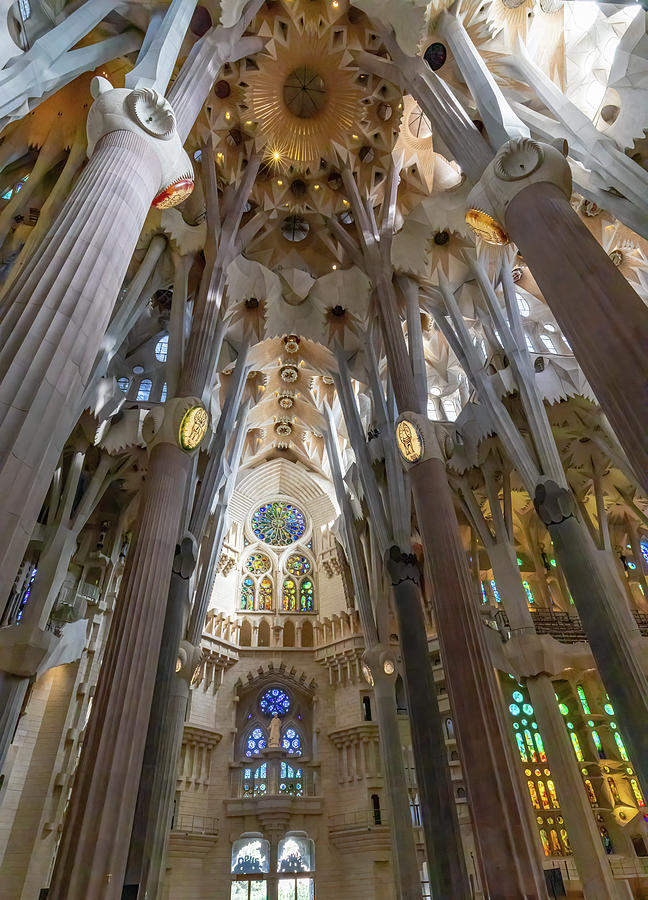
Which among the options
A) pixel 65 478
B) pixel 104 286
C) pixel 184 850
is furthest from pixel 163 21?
pixel 184 850

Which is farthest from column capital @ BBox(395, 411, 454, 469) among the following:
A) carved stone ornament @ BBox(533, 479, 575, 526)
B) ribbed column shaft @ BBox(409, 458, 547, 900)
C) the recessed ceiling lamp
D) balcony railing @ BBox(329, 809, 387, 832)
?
balcony railing @ BBox(329, 809, 387, 832)

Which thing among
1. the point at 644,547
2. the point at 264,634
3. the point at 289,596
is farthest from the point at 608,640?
the point at 289,596

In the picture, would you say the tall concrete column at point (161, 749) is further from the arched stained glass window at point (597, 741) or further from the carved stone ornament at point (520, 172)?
the arched stained glass window at point (597, 741)

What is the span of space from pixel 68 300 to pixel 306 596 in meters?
22.5

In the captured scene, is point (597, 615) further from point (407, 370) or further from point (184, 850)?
point (184, 850)

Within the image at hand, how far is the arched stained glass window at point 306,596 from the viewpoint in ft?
81.9

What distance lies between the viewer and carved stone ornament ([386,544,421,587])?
13.1 metres

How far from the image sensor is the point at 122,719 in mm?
7004

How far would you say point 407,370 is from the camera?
12.2 meters

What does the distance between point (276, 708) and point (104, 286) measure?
21361 millimetres

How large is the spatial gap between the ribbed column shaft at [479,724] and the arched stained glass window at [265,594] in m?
16.4

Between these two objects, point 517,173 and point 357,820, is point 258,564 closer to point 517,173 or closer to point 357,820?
point 357,820

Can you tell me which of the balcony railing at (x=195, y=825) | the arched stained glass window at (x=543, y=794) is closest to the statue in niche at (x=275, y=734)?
the balcony railing at (x=195, y=825)

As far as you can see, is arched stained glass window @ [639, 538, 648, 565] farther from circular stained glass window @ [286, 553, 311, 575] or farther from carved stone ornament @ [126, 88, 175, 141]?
carved stone ornament @ [126, 88, 175, 141]
